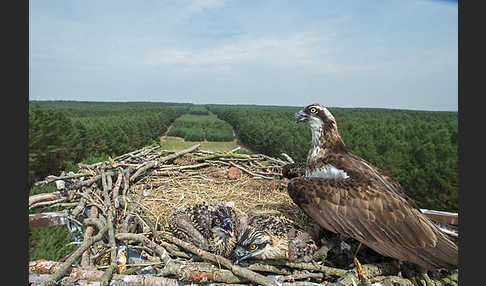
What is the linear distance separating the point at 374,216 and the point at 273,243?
0.92 metres

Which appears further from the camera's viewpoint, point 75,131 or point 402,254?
point 75,131

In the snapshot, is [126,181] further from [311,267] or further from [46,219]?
[311,267]

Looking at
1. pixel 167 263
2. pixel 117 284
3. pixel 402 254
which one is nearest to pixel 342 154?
pixel 402 254

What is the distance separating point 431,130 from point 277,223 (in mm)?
13098

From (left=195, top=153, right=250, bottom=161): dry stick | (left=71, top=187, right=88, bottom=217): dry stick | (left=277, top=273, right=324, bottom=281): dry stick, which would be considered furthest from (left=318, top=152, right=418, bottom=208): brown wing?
(left=71, top=187, right=88, bottom=217): dry stick

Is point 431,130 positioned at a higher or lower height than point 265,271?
higher

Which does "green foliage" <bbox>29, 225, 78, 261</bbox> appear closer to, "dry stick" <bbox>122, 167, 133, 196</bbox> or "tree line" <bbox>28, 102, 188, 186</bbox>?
"tree line" <bbox>28, 102, 188, 186</bbox>

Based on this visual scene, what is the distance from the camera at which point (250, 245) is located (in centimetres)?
222

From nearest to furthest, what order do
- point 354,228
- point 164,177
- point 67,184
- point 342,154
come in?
point 354,228, point 342,154, point 67,184, point 164,177

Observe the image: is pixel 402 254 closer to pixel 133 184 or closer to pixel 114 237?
pixel 114 237

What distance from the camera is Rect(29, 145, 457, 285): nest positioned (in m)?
1.91

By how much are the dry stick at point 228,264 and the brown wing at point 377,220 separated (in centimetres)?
73

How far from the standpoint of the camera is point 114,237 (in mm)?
2258

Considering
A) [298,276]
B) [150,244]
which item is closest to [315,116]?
[298,276]
